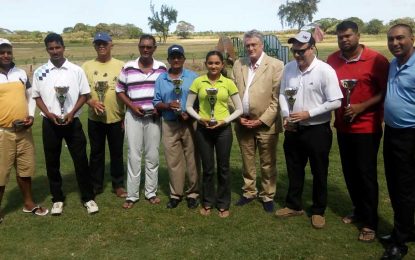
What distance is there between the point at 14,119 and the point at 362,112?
4.21m

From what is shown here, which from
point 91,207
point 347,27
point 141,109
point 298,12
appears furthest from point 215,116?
point 298,12

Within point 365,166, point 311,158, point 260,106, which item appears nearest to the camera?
point 365,166

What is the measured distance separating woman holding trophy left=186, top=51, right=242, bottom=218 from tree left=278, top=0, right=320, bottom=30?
9720 centimetres

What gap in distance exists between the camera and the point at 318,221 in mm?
5199

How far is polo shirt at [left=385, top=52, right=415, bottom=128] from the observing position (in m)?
4.16

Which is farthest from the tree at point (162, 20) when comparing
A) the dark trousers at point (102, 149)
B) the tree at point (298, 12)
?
the dark trousers at point (102, 149)

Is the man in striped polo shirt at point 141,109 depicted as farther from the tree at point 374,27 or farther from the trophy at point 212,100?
the tree at point 374,27

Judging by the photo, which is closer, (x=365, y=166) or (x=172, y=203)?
(x=365, y=166)

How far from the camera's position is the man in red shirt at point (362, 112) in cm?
459

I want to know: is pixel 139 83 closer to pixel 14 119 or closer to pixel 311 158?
pixel 14 119

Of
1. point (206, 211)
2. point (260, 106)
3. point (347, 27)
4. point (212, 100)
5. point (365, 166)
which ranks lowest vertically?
point (206, 211)

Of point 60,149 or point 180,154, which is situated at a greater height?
point 60,149

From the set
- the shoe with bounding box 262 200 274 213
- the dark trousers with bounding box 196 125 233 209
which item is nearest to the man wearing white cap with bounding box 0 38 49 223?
the dark trousers with bounding box 196 125 233 209

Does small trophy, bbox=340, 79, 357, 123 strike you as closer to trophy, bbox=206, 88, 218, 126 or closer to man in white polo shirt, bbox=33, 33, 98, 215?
trophy, bbox=206, 88, 218, 126
